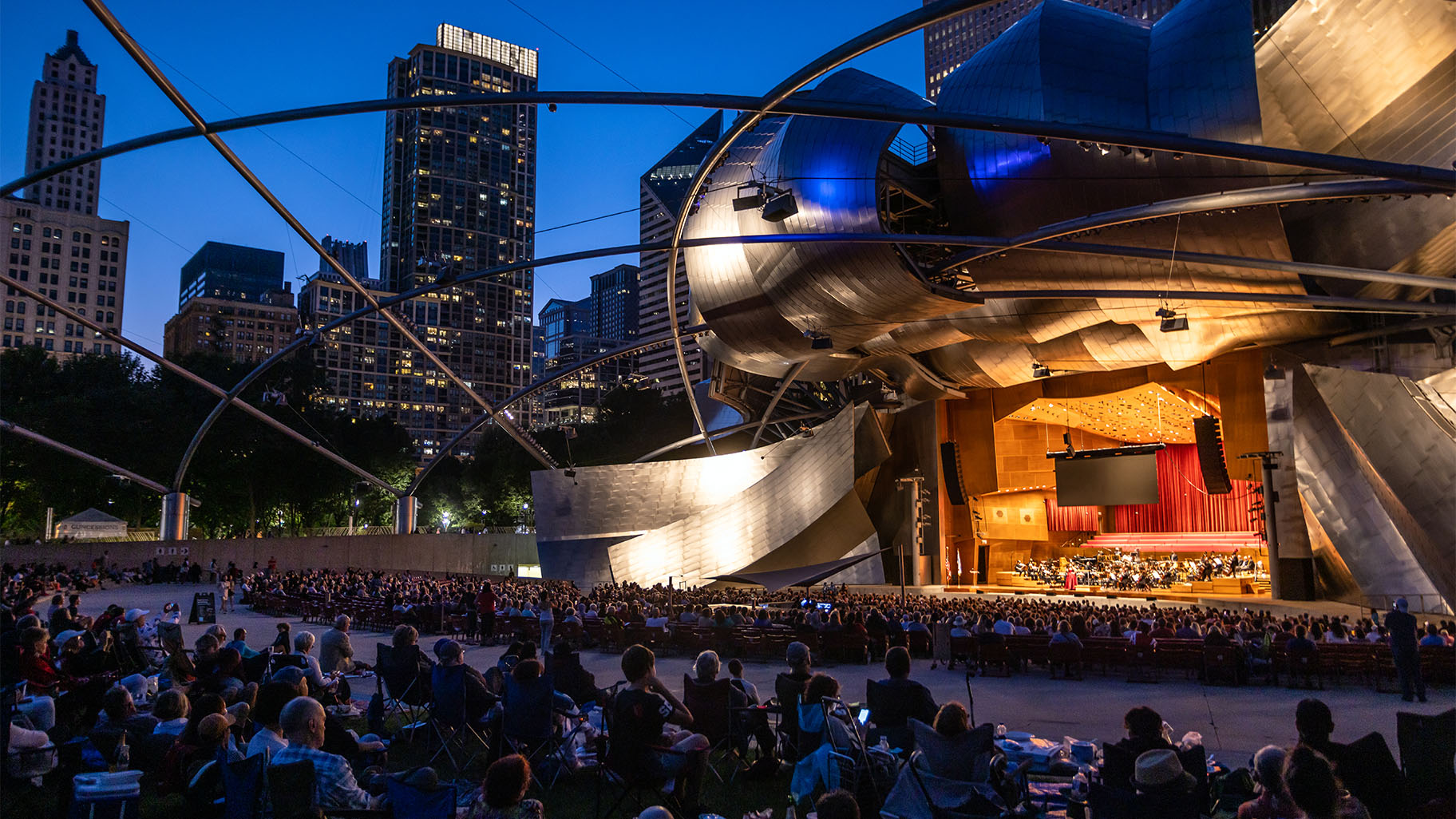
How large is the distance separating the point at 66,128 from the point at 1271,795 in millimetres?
160363

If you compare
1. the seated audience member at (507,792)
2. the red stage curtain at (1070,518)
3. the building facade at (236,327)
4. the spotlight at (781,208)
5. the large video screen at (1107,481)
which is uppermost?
the building facade at (236,327)

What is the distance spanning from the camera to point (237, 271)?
17362cm

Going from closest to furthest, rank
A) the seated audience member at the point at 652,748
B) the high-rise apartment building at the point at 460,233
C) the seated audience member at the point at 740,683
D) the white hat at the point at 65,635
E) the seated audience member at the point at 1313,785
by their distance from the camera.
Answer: the seated audience member at the point at 1313,785, the seated audience member at the point at 652,748, the seated audience member at the point at 740,683, the white hat at the point at 65,635, the high-rise apartment building at the point at 460,233

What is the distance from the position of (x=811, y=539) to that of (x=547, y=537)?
12833mm

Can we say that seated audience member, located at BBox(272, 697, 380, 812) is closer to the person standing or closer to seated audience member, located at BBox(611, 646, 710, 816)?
seated audience member, located at BBox(611, 646, 710, 816)

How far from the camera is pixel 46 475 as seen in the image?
147 feet

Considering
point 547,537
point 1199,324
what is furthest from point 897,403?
point 547,537

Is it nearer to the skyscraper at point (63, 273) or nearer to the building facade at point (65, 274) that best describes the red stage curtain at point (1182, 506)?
the skyscraper at point (63, 273)

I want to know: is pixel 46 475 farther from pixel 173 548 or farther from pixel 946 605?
pixel 946 605

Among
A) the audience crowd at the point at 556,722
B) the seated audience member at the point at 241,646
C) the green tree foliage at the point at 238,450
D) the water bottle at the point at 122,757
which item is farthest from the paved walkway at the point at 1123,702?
the green tree foliage at the point at 238,450

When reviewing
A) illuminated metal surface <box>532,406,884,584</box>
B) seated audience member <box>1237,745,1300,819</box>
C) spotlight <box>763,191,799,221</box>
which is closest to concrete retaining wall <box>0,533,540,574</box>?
illuminated metal surface <box>532,406,884,584</box>

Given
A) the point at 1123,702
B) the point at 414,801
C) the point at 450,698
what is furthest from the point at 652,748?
the point at 1123,702

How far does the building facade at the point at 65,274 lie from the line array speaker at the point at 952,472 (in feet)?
231

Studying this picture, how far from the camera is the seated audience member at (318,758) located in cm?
489
